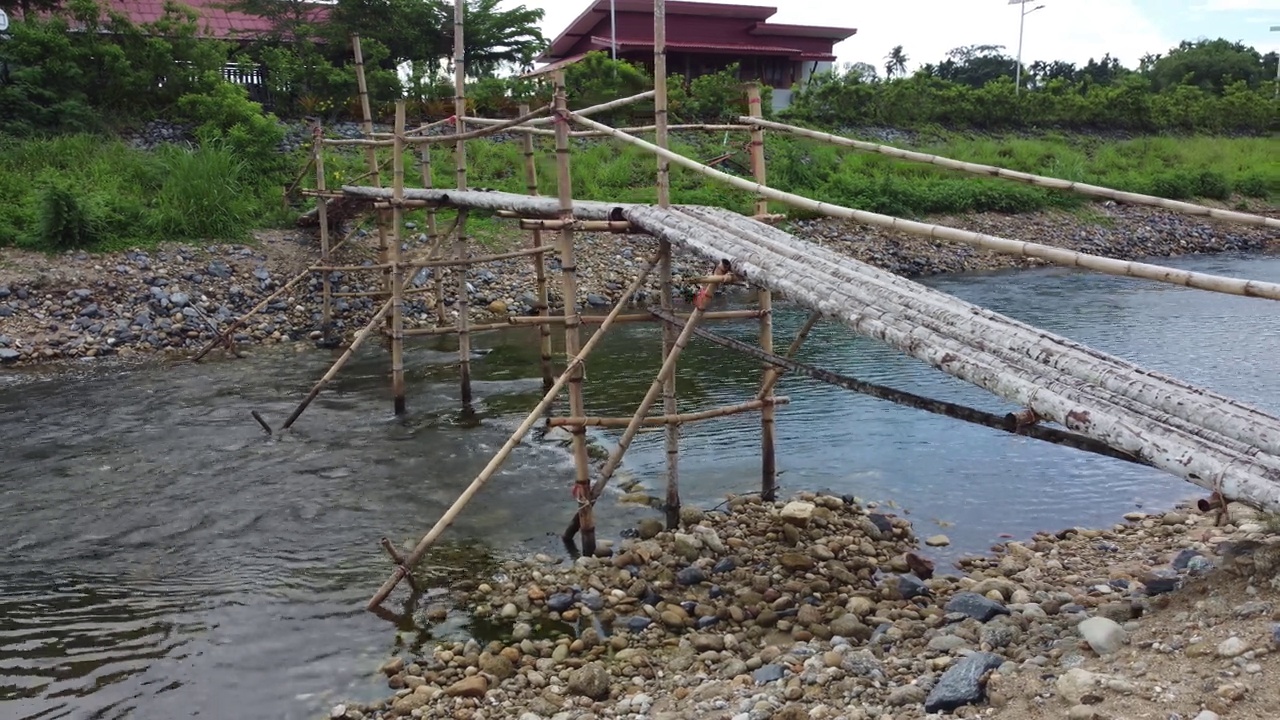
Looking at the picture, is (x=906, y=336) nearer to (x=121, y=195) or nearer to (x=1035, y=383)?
(x=1035, y=383)

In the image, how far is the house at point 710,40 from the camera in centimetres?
2891

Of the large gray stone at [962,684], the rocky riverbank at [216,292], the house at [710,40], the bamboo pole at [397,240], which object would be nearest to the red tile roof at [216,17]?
the house at [710,40]

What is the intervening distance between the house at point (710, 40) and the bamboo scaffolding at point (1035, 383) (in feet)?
76.1

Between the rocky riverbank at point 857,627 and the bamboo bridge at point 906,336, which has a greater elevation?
the bamboo bridge at point 906,336

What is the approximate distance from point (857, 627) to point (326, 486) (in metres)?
5.19

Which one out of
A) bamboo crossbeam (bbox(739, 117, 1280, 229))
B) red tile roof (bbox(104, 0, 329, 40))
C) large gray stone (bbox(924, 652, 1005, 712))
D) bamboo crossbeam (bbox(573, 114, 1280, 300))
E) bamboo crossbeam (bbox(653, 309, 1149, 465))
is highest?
red tile roof (bbox(104, 0, 329, 40))

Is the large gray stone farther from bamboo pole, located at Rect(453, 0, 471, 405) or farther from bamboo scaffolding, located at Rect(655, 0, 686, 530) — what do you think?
bamboo pole, located at Rect(453, 0, 471, 405)

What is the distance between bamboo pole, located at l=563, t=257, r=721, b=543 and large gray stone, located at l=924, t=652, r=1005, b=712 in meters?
2.44

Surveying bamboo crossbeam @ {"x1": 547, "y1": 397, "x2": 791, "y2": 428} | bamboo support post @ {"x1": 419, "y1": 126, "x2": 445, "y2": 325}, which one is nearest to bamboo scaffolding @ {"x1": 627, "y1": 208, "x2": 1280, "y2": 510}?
bamboo crossbeam @ {"x1": 547, "y1": 397, "x2": 791, "y2": 428}

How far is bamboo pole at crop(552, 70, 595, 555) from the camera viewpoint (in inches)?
262

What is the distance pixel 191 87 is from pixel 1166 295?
65.8 ft

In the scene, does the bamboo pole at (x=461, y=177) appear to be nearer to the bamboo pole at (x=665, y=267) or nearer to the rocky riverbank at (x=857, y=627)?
the bamboo pole at (x=665, y=267)

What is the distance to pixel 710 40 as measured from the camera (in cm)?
3030

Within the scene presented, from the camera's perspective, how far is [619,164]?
72.7 feet
